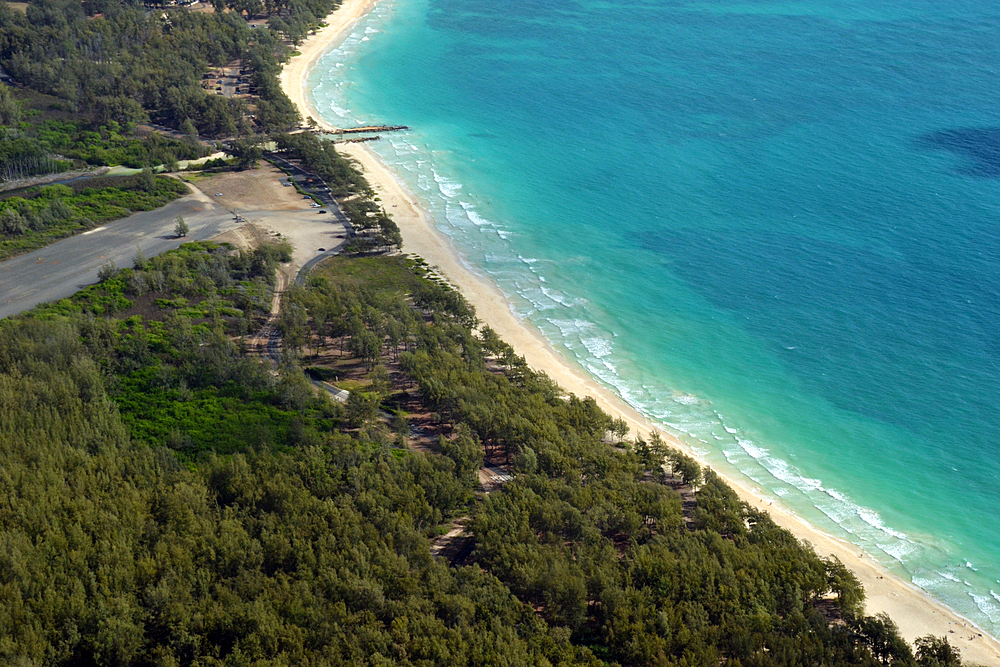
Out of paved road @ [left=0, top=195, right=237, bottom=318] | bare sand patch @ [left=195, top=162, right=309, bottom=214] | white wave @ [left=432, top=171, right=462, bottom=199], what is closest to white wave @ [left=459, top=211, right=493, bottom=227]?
white wave @ [left=432, top=171, right=462, bottom=199]

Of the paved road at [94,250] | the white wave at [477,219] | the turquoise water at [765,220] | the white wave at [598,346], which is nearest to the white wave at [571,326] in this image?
the turquoise water at [765,220]

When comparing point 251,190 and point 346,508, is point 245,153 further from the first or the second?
point 346,508

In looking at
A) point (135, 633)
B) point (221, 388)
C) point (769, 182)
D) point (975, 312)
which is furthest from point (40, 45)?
point (975, 312)

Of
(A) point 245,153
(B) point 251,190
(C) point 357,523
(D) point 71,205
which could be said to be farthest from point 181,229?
(C) point 357,523

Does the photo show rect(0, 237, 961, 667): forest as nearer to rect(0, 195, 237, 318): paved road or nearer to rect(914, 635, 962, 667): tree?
rect(914, 635, 962, 667): tree

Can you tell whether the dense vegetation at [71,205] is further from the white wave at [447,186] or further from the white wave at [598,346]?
the white wave at [598,346]
